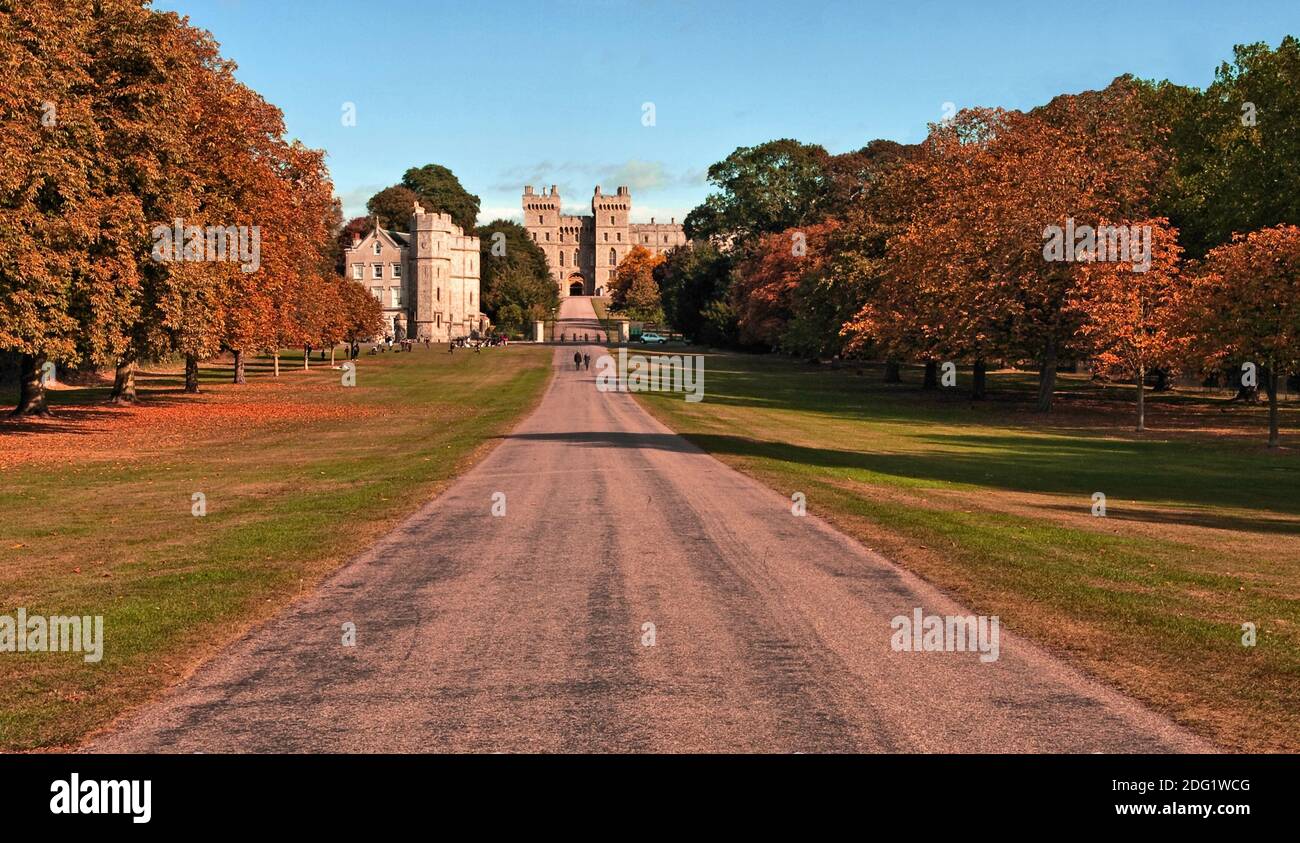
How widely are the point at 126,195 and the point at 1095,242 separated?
43.0 meters

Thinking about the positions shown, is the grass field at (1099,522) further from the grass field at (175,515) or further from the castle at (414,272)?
the castle at (414,272)

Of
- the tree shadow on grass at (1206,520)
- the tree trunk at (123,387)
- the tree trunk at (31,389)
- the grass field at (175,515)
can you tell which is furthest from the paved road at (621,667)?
the tree trunk at (123,387)

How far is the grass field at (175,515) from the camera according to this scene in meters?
9.62

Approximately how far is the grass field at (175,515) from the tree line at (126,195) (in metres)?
3.70

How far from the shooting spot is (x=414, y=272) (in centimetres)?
14138

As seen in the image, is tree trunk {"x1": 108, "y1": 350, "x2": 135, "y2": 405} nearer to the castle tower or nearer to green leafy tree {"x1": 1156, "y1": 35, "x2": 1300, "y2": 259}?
green leafy tree {"x1": 1156, "y1": 35, "x2": 1300, "y2": 259}

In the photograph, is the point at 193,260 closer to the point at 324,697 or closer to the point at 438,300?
the point at 324,697

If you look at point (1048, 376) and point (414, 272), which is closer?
point (1048, 376)

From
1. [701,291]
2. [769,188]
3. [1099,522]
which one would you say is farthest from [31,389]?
[701,291]

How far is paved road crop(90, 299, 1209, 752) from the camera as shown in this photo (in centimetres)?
775

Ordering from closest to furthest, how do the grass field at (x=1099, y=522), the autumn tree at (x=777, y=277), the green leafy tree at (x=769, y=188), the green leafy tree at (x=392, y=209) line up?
1. the grass field at (x=1099, y=522)
2. the autumn tree at (x=777, y=277)
3. the green leafy tree at (x=769, y=188)
4. the green leafy tree at (x=392, y=209)

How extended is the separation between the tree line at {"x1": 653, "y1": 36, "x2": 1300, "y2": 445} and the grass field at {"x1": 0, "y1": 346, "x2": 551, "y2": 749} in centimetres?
2509

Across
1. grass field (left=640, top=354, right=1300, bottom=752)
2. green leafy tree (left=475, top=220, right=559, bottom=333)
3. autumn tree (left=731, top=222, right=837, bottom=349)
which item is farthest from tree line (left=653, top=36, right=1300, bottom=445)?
green leafy tree (left=475, top=220, right=559, bottom=333)

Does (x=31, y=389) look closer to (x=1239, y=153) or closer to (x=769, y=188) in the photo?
(x=1239, y=153)
